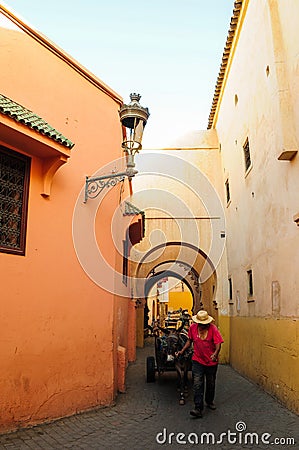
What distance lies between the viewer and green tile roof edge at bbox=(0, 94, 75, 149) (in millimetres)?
4688

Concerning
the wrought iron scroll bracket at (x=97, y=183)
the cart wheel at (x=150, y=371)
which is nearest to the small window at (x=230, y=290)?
the cart wheel at (x=150, y=371)

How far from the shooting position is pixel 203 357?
6.28m

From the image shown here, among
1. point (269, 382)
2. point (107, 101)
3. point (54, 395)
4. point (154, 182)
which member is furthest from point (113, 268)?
point (154, 182)

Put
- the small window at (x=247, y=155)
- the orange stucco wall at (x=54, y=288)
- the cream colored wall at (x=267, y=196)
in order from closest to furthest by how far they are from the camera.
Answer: the orange stucco wall at (x=54, y=288)
the cream colored wall at (x=267, y=196)
the small window at (x=247, y=155)

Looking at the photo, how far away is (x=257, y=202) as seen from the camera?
9.04 metres

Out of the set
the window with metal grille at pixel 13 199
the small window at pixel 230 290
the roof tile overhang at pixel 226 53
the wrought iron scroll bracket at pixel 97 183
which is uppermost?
the roof tile overhang at pixel 226 53

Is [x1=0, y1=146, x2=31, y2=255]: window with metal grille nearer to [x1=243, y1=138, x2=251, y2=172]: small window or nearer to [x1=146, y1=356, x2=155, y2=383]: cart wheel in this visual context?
[x1=146, y1=356, x2=155, y2=383]: cart wheel

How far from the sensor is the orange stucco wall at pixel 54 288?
496 centimetres

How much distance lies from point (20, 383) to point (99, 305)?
5.95 feet

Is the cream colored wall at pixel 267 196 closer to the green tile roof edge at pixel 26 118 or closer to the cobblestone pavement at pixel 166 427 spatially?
the cobblestone pavement at pixel 166 427

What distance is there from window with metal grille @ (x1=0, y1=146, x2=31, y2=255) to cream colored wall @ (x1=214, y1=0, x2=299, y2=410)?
415 cm

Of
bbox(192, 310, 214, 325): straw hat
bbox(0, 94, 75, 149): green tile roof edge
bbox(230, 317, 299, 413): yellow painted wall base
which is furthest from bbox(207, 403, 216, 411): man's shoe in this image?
bbox(0, 94, 75, 149): green tile roof edge

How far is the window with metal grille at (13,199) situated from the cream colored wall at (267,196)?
415 centimetres

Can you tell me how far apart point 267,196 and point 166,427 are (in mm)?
4817
